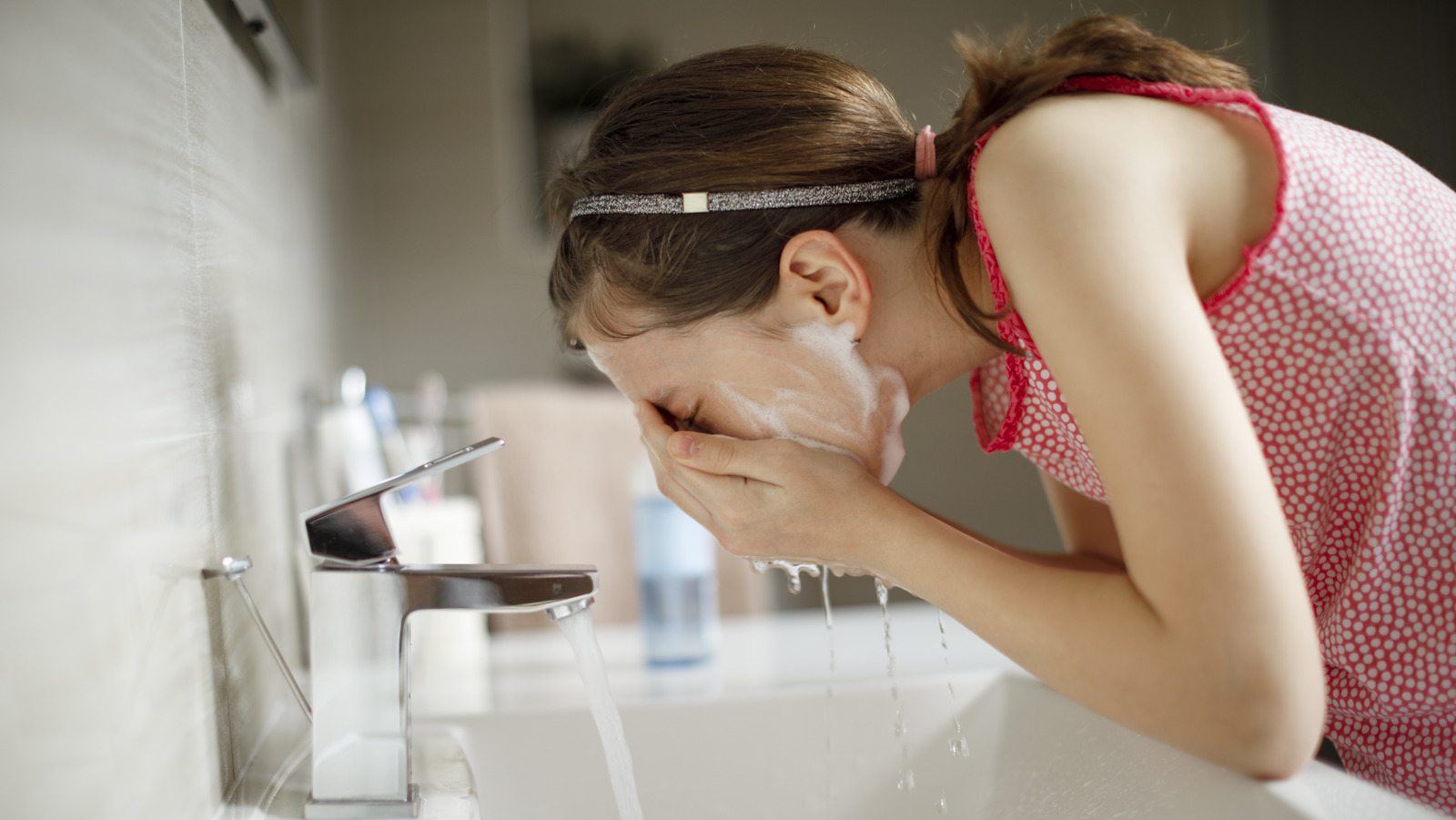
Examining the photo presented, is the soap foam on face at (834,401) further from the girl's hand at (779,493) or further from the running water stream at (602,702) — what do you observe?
the running water stream at (602,702)

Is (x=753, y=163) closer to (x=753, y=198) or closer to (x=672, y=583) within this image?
(x=753, y=198)

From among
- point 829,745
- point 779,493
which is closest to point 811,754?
point 829,745

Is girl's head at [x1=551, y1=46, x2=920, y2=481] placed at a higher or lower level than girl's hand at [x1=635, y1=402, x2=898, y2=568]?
higher

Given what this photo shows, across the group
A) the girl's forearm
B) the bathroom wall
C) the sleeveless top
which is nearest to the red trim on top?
the sleeveless top

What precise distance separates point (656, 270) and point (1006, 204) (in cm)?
21

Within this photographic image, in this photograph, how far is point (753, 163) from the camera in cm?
51

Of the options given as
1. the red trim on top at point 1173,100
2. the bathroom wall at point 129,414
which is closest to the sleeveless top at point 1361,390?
the red trim on top at point 1173,100

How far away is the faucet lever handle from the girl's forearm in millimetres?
249

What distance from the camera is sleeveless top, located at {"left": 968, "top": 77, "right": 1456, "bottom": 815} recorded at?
0.43 m

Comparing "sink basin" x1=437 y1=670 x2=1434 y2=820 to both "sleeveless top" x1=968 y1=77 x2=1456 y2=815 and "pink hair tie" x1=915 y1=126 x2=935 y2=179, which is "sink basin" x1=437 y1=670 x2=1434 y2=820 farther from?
"pink hair tie" x1=915 y1=126 x2=935 y2=179

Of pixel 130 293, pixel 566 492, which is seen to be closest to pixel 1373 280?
pixel 130 293

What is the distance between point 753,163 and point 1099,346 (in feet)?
0.72

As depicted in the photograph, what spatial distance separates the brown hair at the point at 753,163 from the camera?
513 millimetres

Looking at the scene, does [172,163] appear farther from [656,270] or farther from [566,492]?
[566,492]
